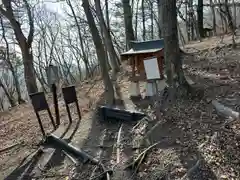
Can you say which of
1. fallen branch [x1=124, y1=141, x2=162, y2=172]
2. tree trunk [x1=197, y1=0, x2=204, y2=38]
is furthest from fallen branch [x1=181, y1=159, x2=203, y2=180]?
tree trunk [x1=197, y1=0, x2=204, y2=38]

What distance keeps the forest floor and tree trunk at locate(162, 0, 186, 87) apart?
0.54 m

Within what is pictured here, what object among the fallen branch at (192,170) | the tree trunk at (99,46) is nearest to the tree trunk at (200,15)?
the tree trunk at (99,46)

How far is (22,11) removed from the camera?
13.9 m

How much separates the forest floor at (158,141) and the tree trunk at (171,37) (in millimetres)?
536

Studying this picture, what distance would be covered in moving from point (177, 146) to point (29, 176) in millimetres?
2776

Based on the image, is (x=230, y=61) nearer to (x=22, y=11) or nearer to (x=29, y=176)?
(x=29, y=176)

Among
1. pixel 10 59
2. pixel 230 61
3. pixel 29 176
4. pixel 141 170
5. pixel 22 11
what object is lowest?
pixel 29 176

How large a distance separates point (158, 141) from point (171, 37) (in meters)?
2.20

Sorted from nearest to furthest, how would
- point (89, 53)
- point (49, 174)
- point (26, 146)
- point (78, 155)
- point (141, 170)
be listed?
point (141, 170) < point (49, 174) < point (78, 155) < point (26, 146) < point (89, 53)

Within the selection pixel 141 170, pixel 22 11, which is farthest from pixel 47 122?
pixel 22 11

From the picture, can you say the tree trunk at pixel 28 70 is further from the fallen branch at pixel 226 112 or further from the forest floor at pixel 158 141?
the fallen branch at pixel 226 112

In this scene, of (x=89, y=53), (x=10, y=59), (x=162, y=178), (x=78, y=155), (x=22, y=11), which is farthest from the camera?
(x=89, y=53)

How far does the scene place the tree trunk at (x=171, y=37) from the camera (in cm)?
543

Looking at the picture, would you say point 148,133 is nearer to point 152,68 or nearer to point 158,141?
point 158,141
